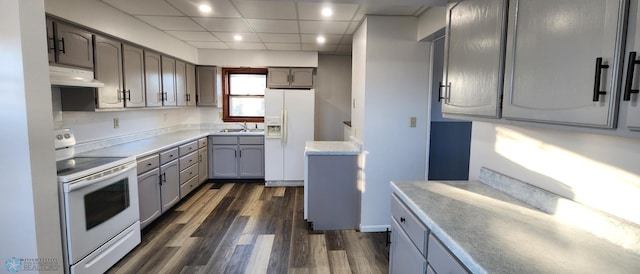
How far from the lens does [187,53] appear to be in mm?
4641

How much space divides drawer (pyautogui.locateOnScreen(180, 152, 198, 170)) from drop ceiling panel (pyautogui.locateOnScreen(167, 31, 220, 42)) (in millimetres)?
1611

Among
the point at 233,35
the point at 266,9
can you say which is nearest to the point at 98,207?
the point at 266,9

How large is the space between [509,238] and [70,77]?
3027mm

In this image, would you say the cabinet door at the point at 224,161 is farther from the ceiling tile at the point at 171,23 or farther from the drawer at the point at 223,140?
the ceiling tile at the point at 171,23

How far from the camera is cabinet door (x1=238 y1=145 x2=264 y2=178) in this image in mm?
5039

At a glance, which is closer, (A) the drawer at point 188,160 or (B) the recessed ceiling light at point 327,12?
(B) the recessed ceiling light at point 327,12

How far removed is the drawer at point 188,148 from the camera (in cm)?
398

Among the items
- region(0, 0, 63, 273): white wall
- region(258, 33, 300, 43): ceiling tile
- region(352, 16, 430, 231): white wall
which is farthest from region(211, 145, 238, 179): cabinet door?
region(0, 0, 63, 273): white wall

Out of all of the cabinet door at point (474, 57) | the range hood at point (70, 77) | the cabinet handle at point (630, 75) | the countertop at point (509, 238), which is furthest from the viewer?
the range hood at point (70, 77)

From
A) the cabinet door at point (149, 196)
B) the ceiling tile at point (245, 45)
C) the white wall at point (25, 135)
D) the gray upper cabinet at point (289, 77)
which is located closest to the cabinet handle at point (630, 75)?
A: the white wall at point (25, 135)

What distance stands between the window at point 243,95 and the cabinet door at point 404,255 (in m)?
4.10

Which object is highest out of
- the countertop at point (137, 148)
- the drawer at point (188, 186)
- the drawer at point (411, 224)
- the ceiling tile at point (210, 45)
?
the ceiling tile at point (210, 45)

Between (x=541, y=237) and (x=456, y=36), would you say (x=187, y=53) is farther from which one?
(x=541, y=237)

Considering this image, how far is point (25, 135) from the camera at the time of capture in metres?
1.75
